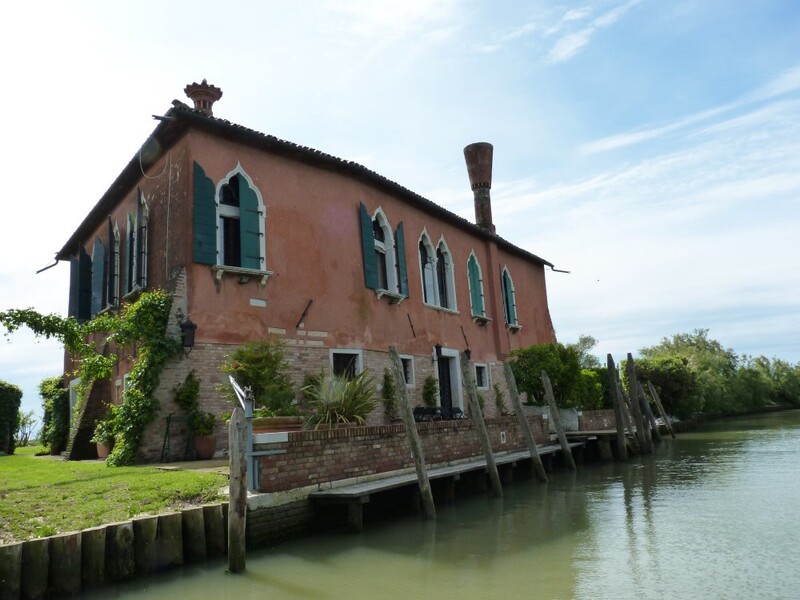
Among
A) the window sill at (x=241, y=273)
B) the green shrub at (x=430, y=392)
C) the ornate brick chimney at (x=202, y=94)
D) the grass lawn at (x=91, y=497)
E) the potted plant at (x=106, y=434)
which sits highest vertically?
the ornate brick chimney at (x=202, y=94)

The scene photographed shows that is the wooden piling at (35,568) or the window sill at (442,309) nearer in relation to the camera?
the wooden piling at (35,568)

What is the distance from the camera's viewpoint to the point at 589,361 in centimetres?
5097

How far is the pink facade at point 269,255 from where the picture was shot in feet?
37.7

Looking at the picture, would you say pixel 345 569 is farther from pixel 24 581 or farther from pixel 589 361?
pixel 589 361

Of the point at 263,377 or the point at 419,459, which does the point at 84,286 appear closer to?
the point at 263,377

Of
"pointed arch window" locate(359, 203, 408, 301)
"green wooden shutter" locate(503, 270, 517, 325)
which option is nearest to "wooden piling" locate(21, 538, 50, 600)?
"pointed arch window" locate(359, 203, 408, 301)

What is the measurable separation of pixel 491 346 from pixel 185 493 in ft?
46.6

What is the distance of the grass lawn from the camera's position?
591 centimetres

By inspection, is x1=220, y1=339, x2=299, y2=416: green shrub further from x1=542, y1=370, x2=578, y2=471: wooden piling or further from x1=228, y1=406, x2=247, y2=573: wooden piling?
x1=542, y1=370, x2=578, y2=471: wooden piling

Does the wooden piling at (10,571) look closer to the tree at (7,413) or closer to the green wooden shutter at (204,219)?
the green wooden shutter at (204,219)

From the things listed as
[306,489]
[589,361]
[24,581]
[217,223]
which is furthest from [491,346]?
[589,361]

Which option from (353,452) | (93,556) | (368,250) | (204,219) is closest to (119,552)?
(93,556)

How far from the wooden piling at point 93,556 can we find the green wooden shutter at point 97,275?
10.8m

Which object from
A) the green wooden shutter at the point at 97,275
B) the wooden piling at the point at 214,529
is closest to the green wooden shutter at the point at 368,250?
the green wooden shutter at the point at 97,275
